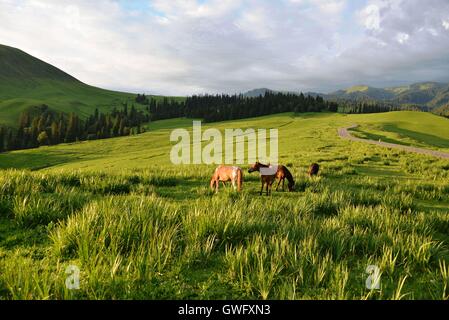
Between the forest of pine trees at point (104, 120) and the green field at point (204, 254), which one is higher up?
the forest of pine trees at point (104, 120)

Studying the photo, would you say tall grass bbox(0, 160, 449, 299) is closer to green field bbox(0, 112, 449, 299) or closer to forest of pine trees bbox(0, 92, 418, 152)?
green field bbox(0, 112, 449, 299)

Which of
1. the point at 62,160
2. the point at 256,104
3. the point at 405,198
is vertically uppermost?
the point at 256,104

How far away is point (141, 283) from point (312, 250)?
2.79m

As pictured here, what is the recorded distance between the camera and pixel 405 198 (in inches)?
419

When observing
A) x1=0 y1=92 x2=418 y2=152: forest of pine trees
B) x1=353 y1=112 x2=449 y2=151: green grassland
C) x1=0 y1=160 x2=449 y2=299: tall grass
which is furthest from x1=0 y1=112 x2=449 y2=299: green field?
x1=0 y1=92 x2=418 y2=152: forest of pine trees

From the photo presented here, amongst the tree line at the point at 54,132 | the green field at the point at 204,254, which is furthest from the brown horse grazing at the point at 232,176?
→ the tree line at the point at 54,132

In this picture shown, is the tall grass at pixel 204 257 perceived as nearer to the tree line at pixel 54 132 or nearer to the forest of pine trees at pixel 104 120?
the tree line at pixel 54 132

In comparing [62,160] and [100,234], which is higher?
[100,234]

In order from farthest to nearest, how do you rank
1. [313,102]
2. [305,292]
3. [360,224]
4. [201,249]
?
[313,102], [360,224], [201,249], [305,292]

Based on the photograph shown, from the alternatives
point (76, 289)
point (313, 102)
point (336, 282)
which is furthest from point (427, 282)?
point (313, 102)

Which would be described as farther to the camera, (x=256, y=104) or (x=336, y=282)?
(x=256, y=104)

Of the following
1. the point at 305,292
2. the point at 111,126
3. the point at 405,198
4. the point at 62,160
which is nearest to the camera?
the point at 305,292

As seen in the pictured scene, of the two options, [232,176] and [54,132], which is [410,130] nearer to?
[232,176]

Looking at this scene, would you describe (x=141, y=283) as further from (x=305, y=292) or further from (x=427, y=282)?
(x=427, y=282)
